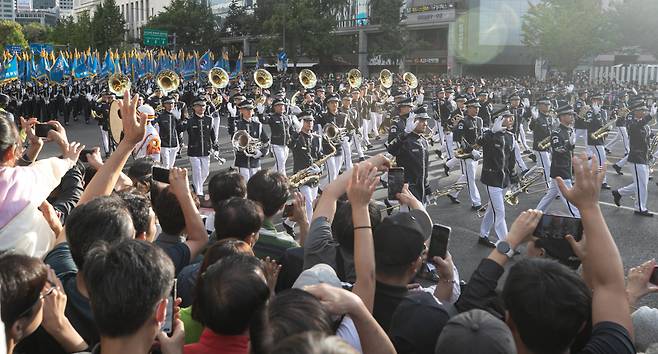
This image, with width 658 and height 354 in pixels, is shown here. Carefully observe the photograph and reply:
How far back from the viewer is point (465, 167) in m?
11.7

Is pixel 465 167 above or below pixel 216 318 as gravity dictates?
below

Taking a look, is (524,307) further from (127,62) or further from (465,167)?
(127,62)

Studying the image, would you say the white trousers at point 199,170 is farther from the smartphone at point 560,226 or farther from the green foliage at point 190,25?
the green foliage at point 190,25

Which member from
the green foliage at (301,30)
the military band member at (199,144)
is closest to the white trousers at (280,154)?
the military band member at (199,144)

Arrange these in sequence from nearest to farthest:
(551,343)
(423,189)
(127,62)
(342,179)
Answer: (551,343) → (342,179) → (423,189) → (127,62)

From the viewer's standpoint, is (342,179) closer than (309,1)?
Yes

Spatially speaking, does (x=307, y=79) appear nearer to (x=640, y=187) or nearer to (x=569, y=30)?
(x=640, y=187)

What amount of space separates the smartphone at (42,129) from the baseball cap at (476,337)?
3318 millimetres

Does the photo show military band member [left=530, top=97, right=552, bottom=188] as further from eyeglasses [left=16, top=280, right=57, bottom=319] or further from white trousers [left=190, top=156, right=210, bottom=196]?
eyeglasses [left=16, top=280, right=57, bottom=319]

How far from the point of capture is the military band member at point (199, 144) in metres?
12.7

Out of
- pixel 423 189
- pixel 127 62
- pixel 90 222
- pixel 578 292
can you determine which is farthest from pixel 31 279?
pixel 127 62

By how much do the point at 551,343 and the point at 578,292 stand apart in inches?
8.5

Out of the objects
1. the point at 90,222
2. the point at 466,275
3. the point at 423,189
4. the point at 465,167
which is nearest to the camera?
the point at 90,222

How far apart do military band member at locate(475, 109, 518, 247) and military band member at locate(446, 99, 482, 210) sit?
154 centimetres
